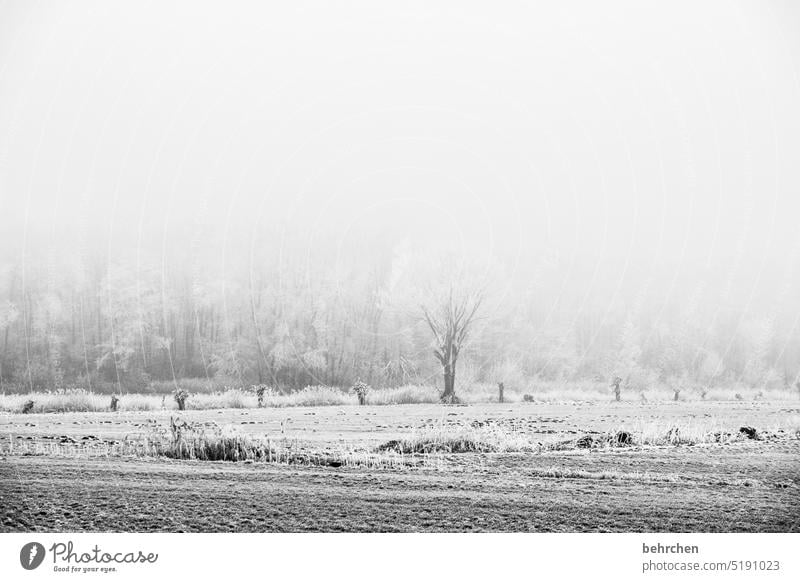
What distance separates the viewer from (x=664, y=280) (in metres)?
15.8

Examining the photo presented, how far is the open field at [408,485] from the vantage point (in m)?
6.16

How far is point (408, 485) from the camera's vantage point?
691 centimetres

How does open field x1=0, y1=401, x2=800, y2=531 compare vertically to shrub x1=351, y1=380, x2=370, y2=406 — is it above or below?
below

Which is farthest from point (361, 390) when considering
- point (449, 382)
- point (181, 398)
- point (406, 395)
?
point (181, 398)

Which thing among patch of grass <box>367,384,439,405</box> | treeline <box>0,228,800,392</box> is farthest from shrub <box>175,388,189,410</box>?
patch of grass <box>367,384,439,405</box>

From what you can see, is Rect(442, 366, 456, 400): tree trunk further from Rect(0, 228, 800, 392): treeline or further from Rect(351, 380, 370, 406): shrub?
Rect(351, 380, 370, 406): shrub

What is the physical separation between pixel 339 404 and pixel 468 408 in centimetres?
253

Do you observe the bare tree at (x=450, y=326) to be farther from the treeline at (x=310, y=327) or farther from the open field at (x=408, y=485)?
the open field at (x=408, y=485)

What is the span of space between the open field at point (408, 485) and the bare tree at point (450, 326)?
185 inches

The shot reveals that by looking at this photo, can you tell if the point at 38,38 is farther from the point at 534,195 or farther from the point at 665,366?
the point at 665,366
